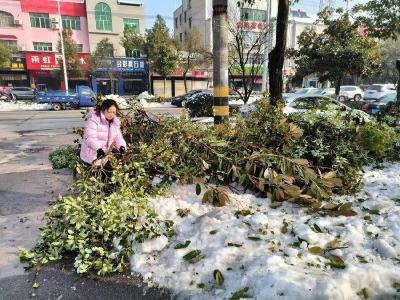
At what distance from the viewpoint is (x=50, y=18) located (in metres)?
36.0

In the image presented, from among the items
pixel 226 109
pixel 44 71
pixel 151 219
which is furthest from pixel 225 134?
pixel 44 71

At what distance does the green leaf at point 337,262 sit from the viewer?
2.65 metres

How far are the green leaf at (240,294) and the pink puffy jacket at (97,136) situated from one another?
267cm

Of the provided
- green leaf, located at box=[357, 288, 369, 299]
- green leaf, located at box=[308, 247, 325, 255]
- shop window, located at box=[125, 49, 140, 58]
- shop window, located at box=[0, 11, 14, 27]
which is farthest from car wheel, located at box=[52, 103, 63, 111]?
green leaf, located at box=[357, 288, 369, 299]

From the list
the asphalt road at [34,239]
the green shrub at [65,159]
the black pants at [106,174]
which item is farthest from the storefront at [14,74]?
the black pants at [106,174]

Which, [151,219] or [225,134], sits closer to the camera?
[151,219]

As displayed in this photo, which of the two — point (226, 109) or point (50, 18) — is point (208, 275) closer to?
point (226, 109)

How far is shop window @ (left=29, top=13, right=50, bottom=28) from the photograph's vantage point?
35500 mm

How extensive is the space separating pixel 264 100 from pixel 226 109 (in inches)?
43.5

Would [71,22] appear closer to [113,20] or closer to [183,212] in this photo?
[113,20]

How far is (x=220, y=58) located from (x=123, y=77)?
31.8 m

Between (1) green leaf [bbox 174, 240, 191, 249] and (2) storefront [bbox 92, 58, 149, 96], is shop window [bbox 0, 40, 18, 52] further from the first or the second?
(1) green leaf [bbox 174, 240, 191, 249]

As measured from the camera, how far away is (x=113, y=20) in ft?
122

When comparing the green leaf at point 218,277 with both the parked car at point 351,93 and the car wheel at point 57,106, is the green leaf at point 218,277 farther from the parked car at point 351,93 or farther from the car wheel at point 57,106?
the parked car at point 351,93
